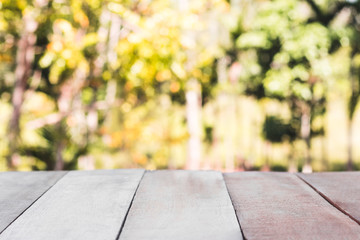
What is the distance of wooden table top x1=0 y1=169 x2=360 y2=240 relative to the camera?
713 millimetres

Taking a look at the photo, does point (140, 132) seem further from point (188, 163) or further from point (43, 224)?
point (43, 224)

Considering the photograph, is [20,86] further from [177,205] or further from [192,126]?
[192,126]

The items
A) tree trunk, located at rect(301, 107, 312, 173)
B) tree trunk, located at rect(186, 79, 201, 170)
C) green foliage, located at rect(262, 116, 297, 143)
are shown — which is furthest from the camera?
green foliage, located at rect(262, 116, 297, 143)

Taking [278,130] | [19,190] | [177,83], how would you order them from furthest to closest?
[278,130] → [177,83] → [19,190]

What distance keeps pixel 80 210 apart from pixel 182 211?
204mm

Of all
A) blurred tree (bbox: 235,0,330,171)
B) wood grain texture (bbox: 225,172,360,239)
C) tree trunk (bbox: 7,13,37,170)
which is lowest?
wood grain texture (bbox: 225,172,360,239)

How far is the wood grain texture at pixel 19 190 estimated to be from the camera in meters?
0.84

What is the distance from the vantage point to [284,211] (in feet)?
2.71

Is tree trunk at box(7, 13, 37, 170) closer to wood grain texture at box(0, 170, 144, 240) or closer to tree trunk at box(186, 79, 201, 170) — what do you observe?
wood grain texture at box(0, 170, 144, 240)

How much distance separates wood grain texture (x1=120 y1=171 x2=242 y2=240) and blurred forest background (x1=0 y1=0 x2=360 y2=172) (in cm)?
279

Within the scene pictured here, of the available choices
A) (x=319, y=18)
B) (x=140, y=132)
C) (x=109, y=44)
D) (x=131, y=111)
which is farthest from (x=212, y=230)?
(x=319, y=18)

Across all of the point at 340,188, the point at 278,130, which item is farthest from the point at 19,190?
the point at 278,130

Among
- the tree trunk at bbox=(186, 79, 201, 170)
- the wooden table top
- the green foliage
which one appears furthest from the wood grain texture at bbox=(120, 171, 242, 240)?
the green foliage

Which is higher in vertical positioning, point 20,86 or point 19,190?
point 20,86
